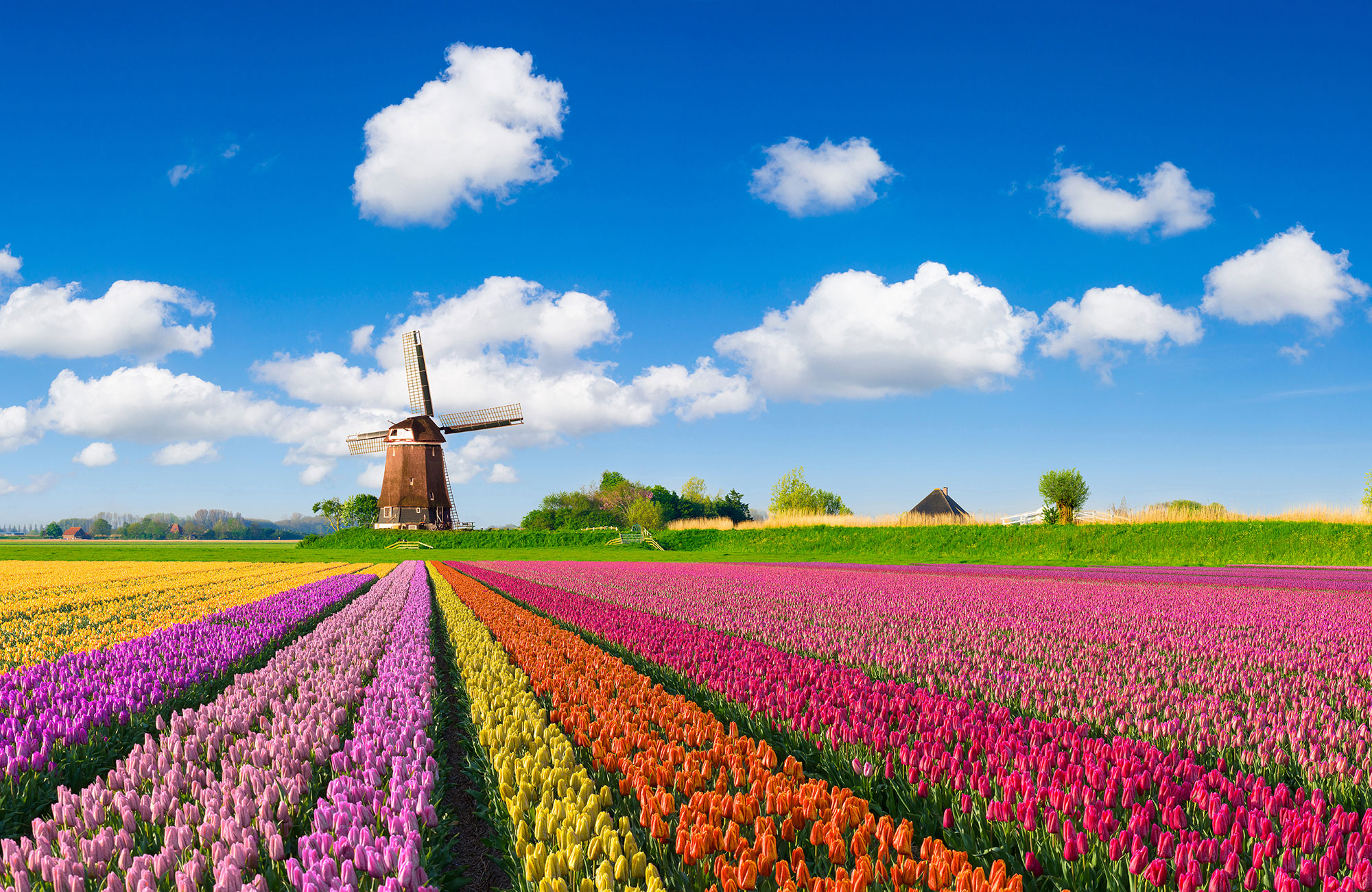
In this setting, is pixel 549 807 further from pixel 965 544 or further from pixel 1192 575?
pixel 965 544

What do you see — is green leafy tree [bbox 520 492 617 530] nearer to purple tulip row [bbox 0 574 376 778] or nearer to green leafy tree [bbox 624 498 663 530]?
green leafy tree [bbox 624 498 663 530]

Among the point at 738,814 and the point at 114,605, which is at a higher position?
the point at 738,814

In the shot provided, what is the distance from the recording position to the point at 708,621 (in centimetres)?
1166

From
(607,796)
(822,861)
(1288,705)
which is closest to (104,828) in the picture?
(607,796)

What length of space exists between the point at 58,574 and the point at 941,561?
3736 cm

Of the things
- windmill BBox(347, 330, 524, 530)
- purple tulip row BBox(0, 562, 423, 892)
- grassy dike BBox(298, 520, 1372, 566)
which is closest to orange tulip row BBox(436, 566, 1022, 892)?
purple tulip row BBox(0, 562, 423, 892)

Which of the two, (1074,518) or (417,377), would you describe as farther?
(417,377)

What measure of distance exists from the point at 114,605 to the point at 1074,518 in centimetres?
4511

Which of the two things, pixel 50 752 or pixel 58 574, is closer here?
pixel 50 752

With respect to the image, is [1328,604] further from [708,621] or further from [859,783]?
[859,783]

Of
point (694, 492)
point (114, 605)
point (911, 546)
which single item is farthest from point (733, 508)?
point (114, 605)

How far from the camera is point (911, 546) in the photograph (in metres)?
45.4

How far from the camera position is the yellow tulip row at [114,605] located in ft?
32.3

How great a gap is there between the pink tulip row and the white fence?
2329 cm
